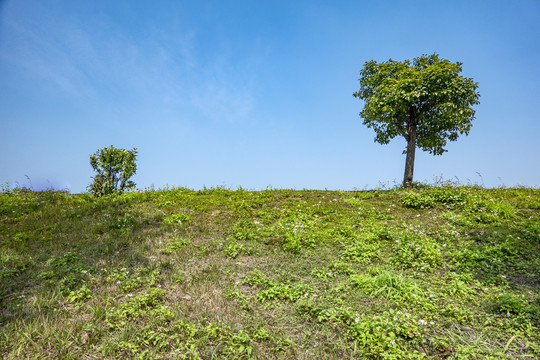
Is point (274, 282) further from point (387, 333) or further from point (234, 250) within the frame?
point (387, 333)

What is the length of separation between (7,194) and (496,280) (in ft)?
64.6

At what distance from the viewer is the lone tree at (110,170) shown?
13.8m

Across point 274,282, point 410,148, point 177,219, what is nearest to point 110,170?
point 177,219

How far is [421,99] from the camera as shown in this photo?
669 inches

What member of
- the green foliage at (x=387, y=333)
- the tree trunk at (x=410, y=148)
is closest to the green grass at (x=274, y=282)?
the green foliage at (x=387, y=333)

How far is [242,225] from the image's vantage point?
9.47 meters

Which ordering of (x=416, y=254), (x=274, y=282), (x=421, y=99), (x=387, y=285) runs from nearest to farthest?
(x=387, y=285), (x=274, y=282), (x=416, y=254), (x=421, y=99)

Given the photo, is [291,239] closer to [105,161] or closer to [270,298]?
[270,298]

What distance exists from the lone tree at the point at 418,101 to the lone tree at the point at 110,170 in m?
13.7

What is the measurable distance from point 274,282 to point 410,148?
48.8 feet

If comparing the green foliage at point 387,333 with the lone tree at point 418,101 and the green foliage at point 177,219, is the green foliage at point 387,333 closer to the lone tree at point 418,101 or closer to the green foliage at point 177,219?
the green foliage at point 177,219

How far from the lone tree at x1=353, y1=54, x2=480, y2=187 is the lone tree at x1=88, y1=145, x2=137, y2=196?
45.0 ft

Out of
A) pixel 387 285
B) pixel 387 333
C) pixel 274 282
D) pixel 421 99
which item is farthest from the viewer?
pixel 421 99

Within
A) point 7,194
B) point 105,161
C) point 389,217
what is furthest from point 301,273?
point 7,194
